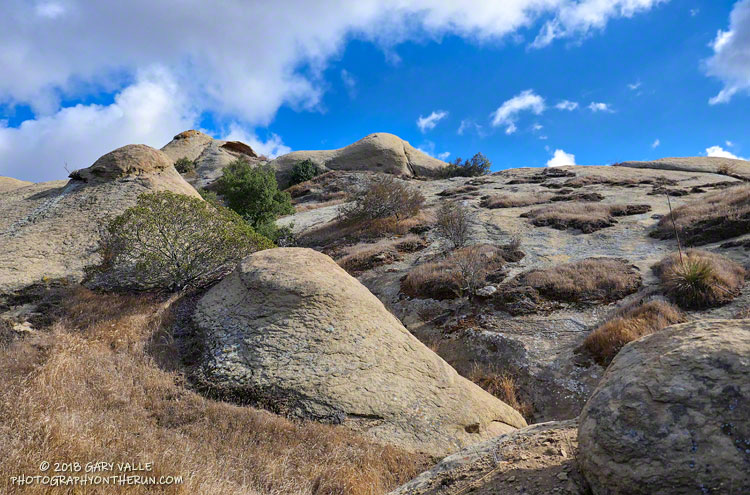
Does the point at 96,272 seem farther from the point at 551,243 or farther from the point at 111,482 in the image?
the point at 551,243

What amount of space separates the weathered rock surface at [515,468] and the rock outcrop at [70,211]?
892 centimetres

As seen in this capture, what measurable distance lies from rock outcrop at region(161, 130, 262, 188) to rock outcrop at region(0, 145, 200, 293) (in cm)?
3353

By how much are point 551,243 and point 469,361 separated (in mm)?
8768

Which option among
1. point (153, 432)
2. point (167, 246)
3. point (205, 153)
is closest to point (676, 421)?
point (153, 432)

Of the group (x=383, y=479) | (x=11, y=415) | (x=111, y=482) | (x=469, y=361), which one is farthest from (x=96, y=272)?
(x=469, y=361)

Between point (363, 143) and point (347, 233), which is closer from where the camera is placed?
point (347, 233)

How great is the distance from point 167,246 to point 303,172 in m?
37.2

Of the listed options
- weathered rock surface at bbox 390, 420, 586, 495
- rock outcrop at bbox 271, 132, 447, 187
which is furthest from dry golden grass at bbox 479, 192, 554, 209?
weathered rock surface at bbox 390, 420, 586, 495

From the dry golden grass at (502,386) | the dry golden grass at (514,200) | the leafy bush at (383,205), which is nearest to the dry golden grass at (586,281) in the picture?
the dry golden grass at (502,386)

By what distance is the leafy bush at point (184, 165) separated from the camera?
49156 millimetres

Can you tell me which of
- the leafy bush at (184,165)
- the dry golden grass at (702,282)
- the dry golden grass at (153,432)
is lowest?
the dry golden grass at (153,432)

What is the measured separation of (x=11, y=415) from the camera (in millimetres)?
4145

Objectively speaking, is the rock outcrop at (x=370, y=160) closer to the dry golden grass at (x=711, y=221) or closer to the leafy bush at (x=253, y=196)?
the leafy bush at (x=253, y=196)

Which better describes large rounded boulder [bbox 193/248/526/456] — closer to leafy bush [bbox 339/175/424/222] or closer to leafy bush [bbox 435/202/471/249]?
leafy bush [bbox 435/202/471/249]
